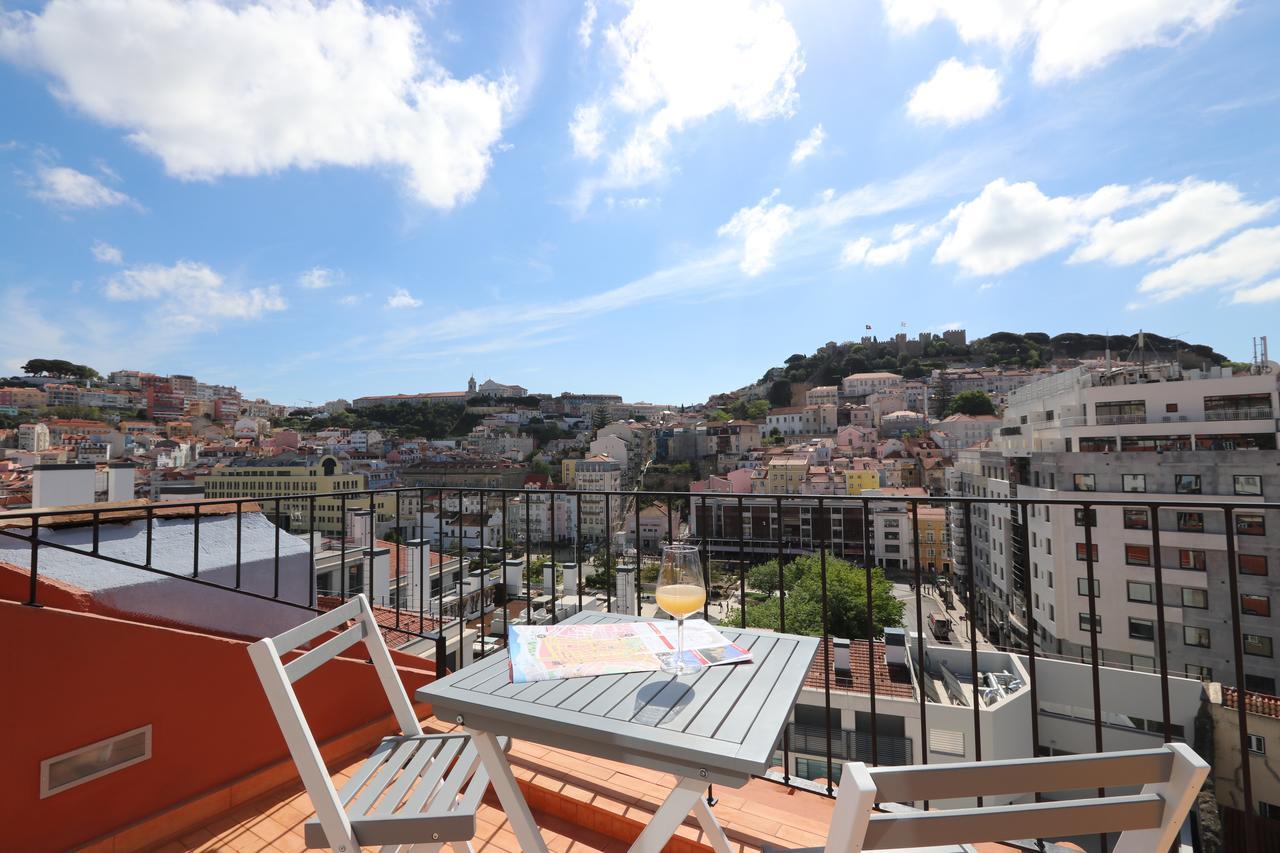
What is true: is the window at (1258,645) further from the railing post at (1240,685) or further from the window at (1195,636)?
the railing post at (1240,685)

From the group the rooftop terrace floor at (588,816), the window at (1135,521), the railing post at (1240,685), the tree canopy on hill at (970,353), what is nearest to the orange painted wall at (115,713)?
the rooftop terrace floor at (588,816)

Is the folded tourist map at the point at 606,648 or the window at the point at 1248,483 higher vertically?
the folded tourist map at the point at 606,648

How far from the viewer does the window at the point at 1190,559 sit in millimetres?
21062

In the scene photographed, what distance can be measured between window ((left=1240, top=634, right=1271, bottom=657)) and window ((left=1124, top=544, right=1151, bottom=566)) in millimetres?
3549

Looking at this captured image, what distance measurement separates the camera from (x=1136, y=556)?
2188 cm

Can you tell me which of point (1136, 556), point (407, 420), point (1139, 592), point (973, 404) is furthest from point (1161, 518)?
point (407, 420)

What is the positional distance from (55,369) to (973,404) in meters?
125

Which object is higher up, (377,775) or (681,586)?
(681,586)

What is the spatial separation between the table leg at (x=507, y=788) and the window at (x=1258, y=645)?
96.7 ft

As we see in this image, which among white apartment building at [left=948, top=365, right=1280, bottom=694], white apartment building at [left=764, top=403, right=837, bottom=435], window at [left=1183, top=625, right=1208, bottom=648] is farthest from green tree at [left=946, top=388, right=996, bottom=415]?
window at [left=1183, top=625, right=1208, bottom=648]

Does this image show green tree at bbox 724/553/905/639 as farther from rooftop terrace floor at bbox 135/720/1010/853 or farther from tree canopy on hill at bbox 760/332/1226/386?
tree canopy on hill at bbox 760/332/1226/386

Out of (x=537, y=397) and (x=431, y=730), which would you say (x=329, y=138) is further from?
(x=537, y=397)

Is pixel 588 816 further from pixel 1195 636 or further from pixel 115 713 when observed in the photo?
pixel 1195 636

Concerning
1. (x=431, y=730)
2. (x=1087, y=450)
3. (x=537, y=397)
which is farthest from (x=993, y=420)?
(x=537, y=397)
